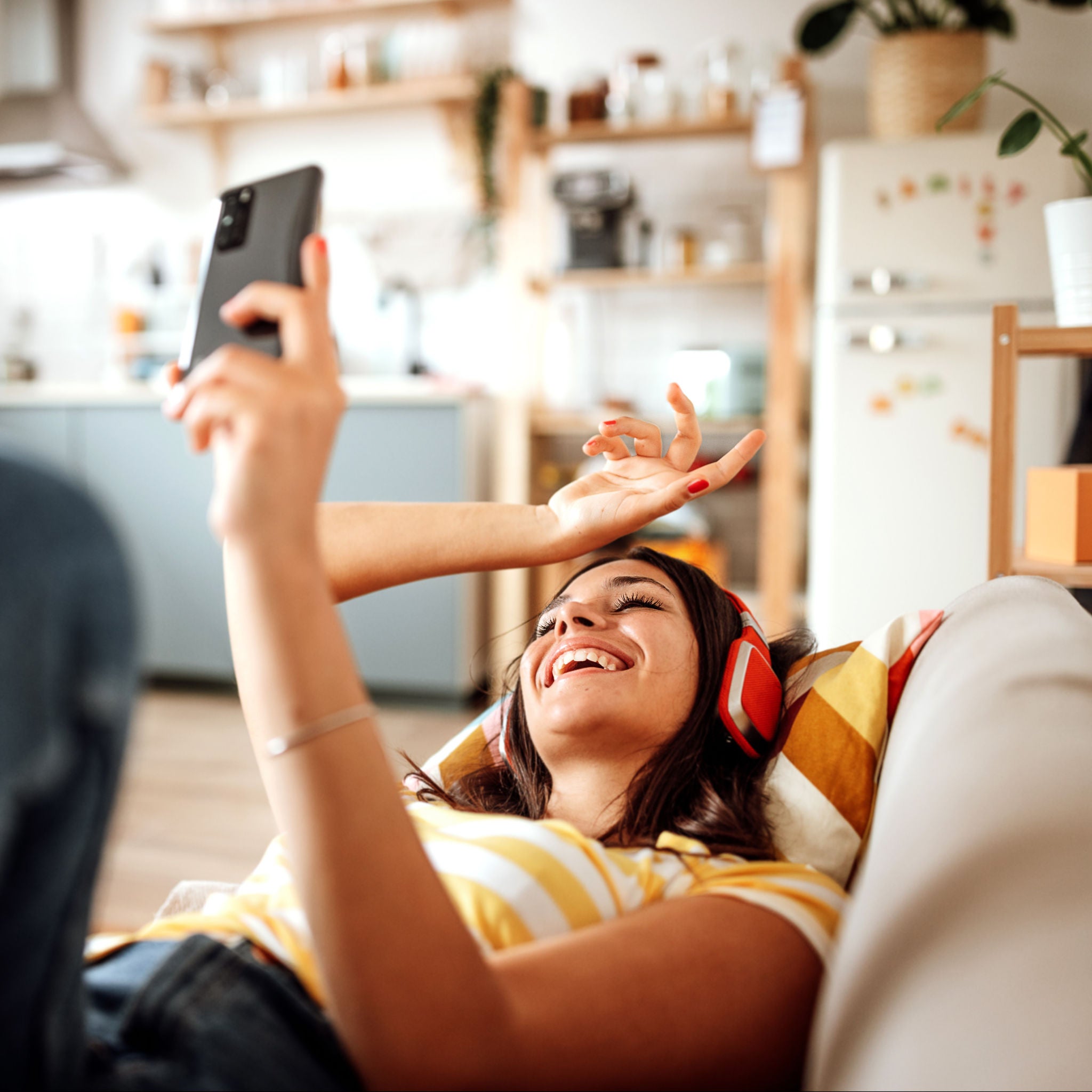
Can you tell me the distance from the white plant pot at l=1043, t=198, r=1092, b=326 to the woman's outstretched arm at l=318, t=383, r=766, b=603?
88cm

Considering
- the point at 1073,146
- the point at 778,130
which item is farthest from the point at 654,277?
the point at 1073,146

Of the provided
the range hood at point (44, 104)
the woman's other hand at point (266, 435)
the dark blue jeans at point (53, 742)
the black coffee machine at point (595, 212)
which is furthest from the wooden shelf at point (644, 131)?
the dark blue jeans at point (53, 742)

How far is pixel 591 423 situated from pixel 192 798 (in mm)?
1679

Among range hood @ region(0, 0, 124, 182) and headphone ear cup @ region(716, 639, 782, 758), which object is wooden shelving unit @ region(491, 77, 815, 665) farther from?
headphone ear cup @ region(716, 639, 782, 758)

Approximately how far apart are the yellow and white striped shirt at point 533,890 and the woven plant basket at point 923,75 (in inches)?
106

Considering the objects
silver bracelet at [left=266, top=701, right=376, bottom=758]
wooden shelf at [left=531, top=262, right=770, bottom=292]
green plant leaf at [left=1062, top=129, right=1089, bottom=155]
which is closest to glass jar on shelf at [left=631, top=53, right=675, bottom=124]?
wooden shelf at [left=531, top=262, right=770, bottom=292]

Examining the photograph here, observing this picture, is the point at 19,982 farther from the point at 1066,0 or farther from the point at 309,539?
the point at 1066,0

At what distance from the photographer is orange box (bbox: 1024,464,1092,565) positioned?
154 cm

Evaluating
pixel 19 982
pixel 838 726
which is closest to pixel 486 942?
pixel 19 982

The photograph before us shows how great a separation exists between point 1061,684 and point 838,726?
10.1 inches

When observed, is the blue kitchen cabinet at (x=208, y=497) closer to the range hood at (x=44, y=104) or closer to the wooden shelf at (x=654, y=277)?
the wooden shelf at (x=654, y=277)

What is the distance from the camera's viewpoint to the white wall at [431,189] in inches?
139

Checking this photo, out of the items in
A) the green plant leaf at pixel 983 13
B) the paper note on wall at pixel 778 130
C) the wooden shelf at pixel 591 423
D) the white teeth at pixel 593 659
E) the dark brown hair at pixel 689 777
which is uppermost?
the green plant leaf at pixel 983 13

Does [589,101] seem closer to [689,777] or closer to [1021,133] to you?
[1021,133]
